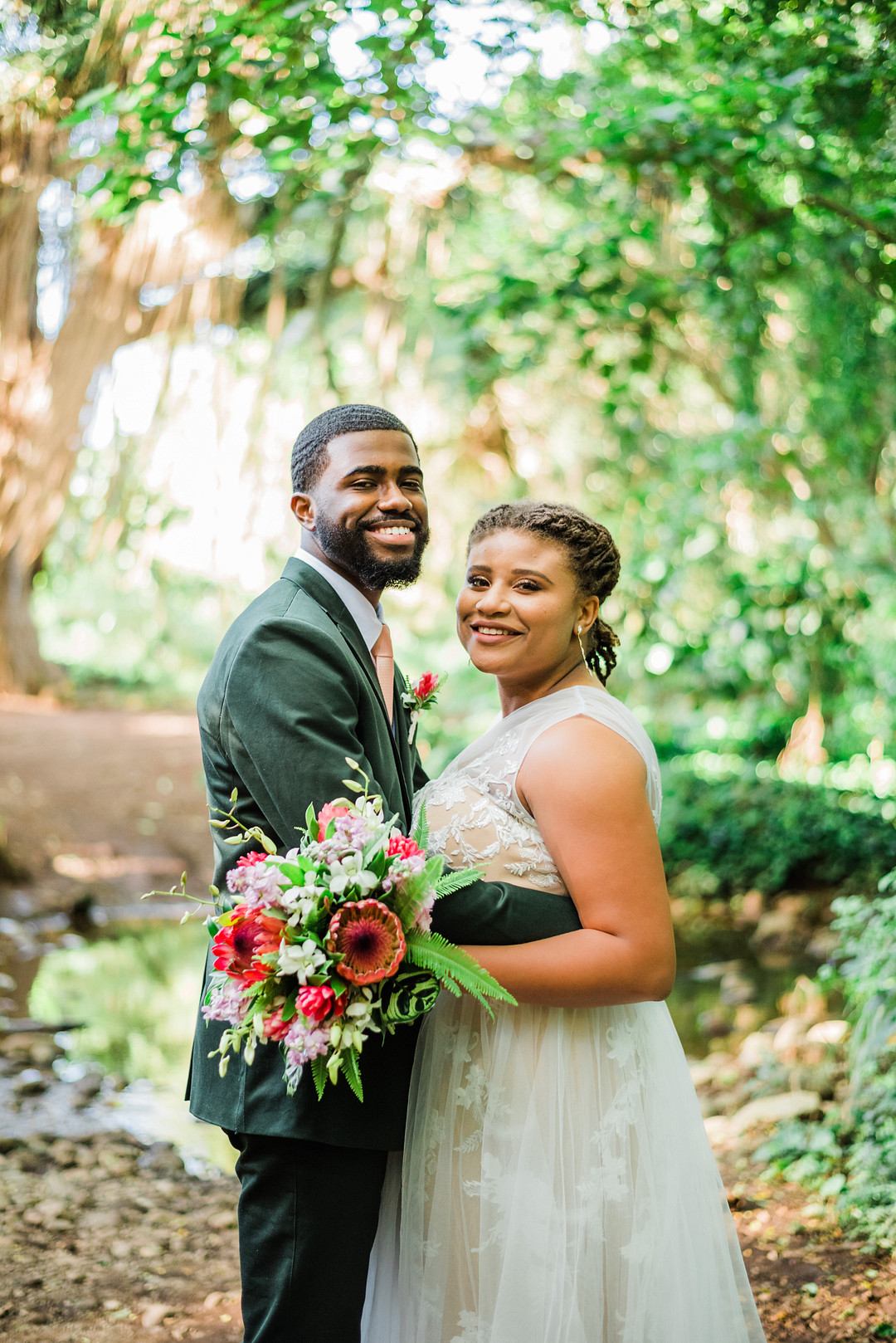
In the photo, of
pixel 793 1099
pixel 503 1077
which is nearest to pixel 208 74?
pixel 503 1077

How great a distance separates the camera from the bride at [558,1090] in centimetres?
194

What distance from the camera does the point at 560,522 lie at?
2.24 m

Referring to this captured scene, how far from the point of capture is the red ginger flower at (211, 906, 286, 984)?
169 centimetres

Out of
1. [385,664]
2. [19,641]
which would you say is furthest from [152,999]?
[19,641]

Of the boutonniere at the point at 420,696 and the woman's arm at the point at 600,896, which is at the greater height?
the boutonniere at the point at 420,696

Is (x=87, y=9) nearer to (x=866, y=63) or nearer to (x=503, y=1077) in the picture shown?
(x=866, y=63)

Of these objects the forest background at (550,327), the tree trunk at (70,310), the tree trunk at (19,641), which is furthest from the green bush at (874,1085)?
the tree trunk at (19,641)

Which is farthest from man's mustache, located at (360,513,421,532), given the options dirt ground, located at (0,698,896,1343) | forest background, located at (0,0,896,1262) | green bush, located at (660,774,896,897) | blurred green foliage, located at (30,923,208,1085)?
green bush, located at (660,774,896,897)

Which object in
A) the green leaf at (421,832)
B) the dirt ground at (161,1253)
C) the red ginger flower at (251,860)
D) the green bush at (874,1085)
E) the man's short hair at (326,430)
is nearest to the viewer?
the red ginger flower at (251,860)

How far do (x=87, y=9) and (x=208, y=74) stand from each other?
5.67 feet

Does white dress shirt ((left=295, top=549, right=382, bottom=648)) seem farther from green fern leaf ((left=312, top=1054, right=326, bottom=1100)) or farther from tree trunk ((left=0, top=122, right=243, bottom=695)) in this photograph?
tree trunk ((left=0, top=122, right=243, bottom=695))

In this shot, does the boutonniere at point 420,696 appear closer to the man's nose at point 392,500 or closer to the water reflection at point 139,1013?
the man's nose at point 392,500

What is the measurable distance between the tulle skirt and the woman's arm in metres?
0.19

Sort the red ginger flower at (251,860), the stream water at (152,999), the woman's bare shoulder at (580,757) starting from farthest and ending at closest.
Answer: the stream water at (152,999) → the woman's bare shoulder at (580,757) → the red ginger flower at (251,860)
